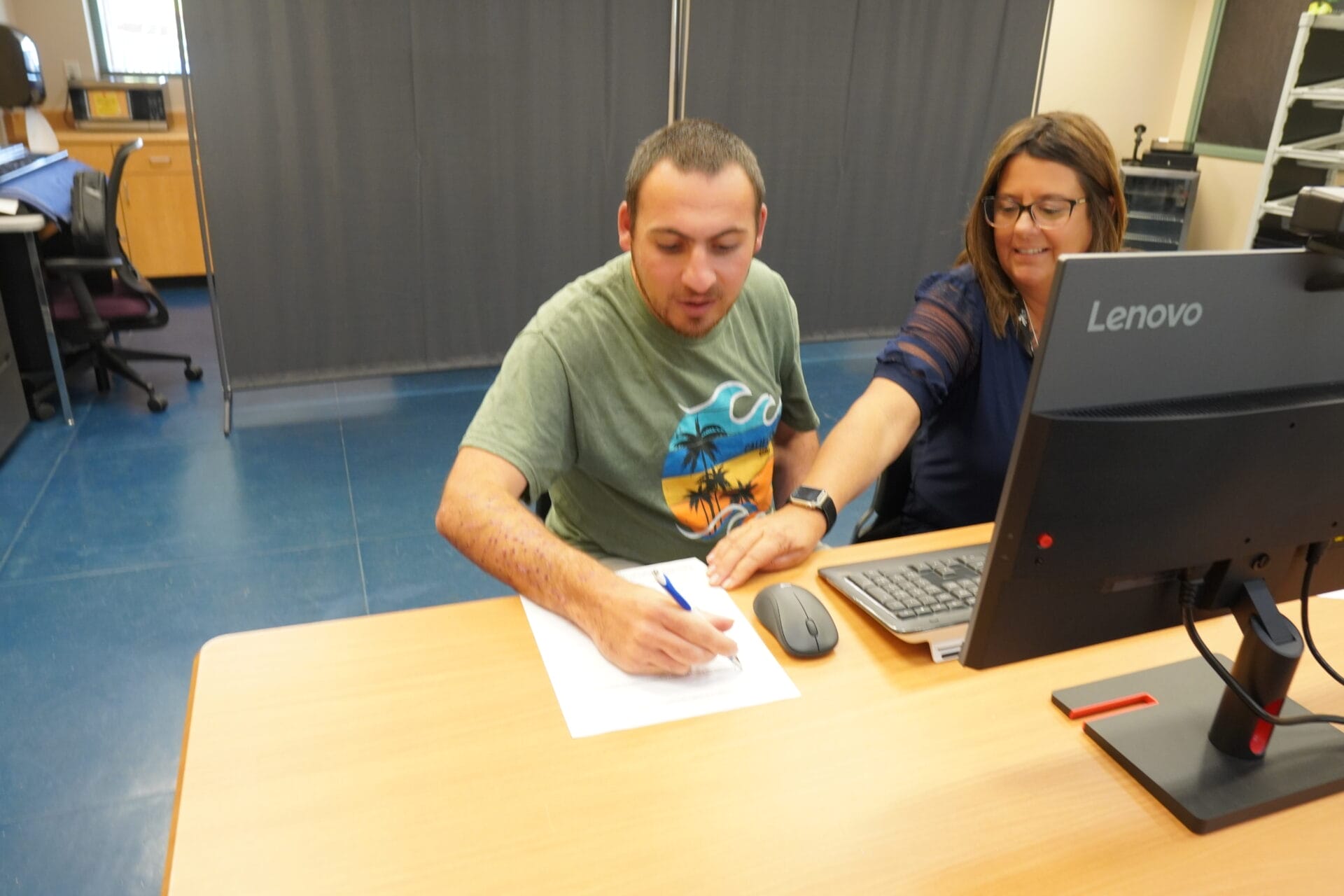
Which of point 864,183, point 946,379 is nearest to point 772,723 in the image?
point 946,379

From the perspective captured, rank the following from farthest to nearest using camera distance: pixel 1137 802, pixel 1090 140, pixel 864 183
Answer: pixel 864 183 < pixel 1090 140 < pixel 1137 802

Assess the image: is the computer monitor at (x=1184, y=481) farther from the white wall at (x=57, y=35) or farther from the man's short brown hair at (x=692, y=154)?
the white wall at (x=57, y=35)

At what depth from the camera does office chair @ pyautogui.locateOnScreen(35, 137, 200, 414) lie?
11.2 ft

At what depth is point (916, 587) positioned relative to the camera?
114 cm

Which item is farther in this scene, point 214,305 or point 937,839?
point 214,305

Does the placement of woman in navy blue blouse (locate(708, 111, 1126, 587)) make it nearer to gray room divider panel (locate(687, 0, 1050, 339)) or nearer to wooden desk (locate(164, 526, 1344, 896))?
wooden desk (locate(164, 526, 1344, 896))

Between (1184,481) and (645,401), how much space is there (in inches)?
31.4

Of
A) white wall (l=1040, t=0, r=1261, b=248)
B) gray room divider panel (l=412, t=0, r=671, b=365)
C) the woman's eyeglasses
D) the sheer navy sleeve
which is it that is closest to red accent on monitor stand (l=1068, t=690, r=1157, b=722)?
the sheer navy sleeve

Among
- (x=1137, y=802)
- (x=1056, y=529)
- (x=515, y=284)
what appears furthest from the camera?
(x=515, y=284)

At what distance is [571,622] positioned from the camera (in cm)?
108

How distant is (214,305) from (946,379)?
2.93 metres

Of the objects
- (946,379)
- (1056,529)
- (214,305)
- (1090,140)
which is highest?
(1090,140)

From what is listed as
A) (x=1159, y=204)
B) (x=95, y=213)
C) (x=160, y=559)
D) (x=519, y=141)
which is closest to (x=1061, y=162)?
(x=160, y=559)

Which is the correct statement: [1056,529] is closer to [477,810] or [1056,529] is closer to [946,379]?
[477,810]
